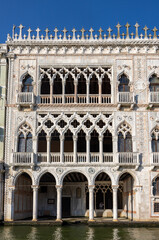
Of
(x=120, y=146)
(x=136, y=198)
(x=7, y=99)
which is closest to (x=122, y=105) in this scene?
(x=120, y=146)

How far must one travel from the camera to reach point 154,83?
24953 millimetres

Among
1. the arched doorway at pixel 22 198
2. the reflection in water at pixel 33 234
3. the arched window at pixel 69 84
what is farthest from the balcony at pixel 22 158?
the arched window at pixel 69 84

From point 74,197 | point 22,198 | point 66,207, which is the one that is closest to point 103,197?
point 74,197

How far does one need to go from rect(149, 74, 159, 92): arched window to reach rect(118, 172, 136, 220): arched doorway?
662cm

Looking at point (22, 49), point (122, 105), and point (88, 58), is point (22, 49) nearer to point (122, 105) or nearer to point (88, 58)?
point (88, 58)

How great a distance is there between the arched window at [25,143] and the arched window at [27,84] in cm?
349

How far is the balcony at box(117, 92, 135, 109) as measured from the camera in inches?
938

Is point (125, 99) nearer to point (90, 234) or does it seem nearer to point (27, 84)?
point (27, 84)

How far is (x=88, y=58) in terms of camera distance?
82.6 feet

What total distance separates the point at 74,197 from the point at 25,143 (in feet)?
27.9

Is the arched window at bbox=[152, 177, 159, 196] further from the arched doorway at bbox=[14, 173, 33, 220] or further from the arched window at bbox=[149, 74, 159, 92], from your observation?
the arched doorway at bbox=[14, 173, 33, 220]

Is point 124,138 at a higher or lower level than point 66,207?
higher

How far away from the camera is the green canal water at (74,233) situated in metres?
17.0

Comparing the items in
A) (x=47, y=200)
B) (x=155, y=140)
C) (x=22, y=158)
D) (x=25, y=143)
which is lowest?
(x=47, y=200)
